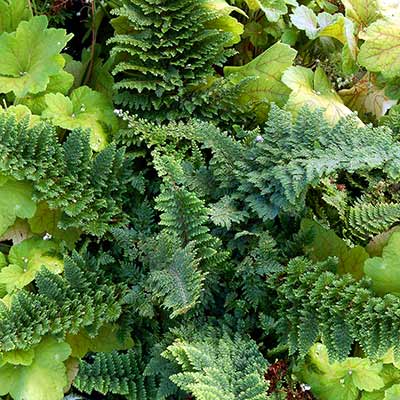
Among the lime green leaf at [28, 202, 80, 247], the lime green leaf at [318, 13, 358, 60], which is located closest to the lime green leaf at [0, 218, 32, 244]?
the lime green leaf at [28, 202, 80, 247]

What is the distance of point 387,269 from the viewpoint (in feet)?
4.29

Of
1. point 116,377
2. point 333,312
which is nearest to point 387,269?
point 333,312

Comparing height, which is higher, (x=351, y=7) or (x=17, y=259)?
(x=351, y=7)

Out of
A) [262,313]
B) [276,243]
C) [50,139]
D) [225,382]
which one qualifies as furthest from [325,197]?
[50,139]

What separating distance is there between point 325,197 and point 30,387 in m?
0.88

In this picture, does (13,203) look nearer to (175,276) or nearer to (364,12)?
(175,276)

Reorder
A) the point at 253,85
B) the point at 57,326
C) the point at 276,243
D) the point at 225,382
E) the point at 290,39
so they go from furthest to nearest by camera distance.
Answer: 1. the point at 290,39
2. the point at 253,85
3. the point at 276,243
4. the point at 57,326
5. the point at 225,382

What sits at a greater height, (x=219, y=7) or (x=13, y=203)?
(x=219, y=7)

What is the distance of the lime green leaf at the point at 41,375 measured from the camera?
1.35 m

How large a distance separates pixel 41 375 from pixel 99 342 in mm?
172

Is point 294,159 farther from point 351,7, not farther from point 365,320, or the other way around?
point 351,7

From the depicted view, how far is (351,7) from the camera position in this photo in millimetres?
1733

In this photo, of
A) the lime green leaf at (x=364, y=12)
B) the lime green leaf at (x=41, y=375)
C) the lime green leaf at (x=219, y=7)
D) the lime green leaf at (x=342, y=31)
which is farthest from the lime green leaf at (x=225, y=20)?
the lime green leaf at (x=41, y=375)

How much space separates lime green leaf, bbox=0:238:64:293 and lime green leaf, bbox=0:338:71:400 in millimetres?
167
